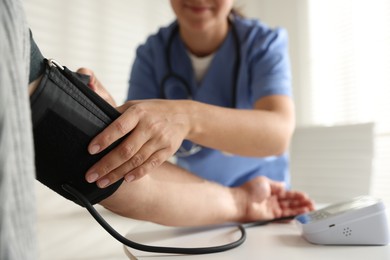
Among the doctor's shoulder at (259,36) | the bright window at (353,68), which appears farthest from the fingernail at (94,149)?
the bright window at (353,68)

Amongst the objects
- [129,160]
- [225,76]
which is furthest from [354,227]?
[225,76]

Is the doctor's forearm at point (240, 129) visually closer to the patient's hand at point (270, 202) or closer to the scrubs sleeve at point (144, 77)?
the patient's hand at point (270, 202)

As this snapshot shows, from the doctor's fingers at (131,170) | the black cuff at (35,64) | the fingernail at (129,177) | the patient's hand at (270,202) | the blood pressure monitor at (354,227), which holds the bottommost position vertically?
the patient's hand at (270,202)

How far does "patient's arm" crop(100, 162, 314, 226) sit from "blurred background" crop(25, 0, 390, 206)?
3.28ft

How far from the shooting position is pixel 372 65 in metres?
2.19

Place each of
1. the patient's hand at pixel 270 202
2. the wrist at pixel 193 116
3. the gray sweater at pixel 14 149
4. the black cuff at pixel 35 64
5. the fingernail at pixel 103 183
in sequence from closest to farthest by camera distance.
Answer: the gray sweater at pixel 14 149
the black cuff at pixel 35 64
the fingernail at pixel 103 183
the wrist at pixel 193 116
the patient's hand at pixel 270 202

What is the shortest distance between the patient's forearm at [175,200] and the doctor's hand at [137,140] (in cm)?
9

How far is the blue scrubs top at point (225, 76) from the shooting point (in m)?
1.01

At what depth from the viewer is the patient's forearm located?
0.61m

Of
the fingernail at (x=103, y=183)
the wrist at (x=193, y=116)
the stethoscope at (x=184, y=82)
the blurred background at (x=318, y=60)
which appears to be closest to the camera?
the fingernail at (x=103, y=183)

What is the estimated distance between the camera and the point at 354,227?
0.58 metres

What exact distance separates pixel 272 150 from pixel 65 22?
1815mm

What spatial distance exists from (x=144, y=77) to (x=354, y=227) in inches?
29.5

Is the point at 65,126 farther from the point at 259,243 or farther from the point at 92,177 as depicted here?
the point at 259,243
